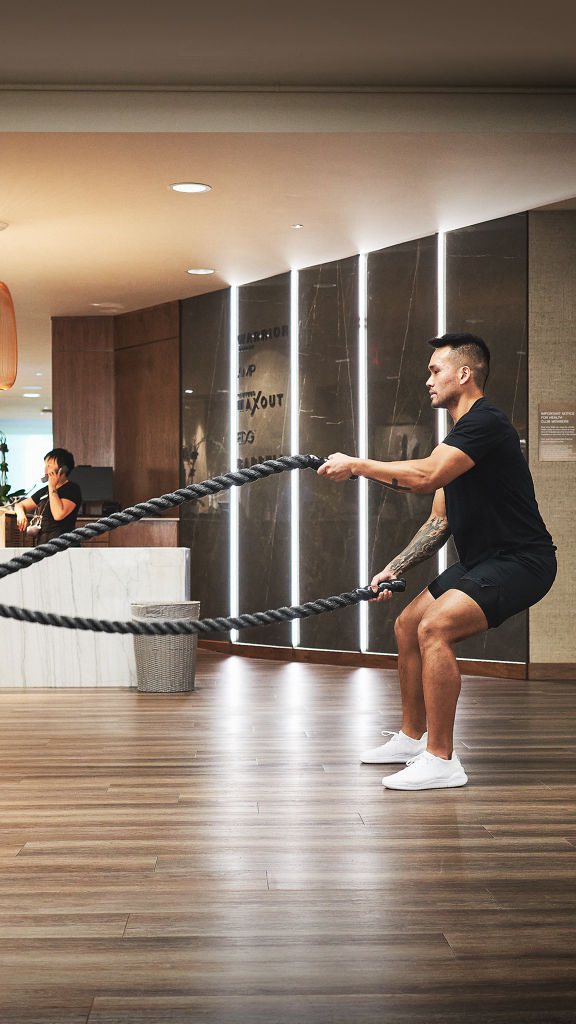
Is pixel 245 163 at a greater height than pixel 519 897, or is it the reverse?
pixel 245 163

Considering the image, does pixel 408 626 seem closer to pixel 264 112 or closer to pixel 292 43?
pixel 292 43

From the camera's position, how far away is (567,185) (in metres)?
6.21

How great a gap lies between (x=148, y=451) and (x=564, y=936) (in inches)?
312

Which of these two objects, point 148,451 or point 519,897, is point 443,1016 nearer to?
point 519,897

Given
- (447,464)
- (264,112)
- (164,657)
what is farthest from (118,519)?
(164,657)

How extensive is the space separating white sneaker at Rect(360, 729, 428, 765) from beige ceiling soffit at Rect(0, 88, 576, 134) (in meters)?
3.07

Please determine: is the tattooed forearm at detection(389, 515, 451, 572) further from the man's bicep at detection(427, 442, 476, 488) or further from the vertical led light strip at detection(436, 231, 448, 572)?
the vertical led light strip at detection(436, 231, 448, 572)

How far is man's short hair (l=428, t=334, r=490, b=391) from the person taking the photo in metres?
3.71

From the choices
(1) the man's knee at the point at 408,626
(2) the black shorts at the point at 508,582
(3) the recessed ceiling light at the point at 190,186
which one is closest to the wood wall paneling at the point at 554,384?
(3) the recessed ceiling light at the point at 190,186

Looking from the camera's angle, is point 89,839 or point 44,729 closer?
point 89,839

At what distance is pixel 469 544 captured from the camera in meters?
3.71

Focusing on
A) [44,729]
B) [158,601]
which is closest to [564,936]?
[44,729]

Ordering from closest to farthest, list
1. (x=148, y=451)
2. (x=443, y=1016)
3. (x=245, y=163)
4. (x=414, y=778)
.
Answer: (x=443, y=1016), (x=414, y=778), (x=245, y=163), (x=148, y=451)

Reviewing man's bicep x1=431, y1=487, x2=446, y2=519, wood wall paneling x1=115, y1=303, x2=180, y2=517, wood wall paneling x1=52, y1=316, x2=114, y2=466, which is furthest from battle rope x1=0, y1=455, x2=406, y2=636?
wood wall paneling x1=52, y1=316, x2=114, y2=466
